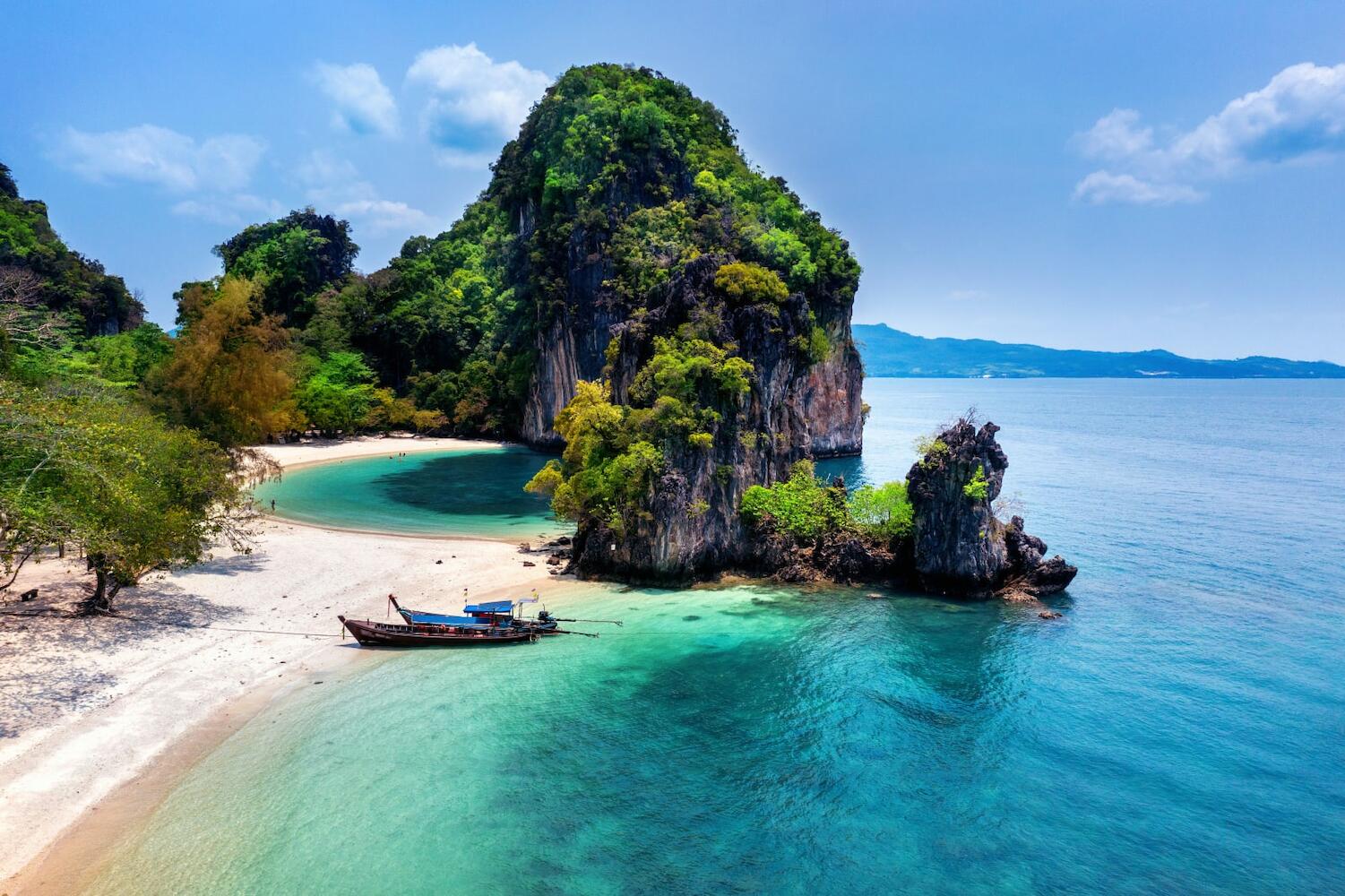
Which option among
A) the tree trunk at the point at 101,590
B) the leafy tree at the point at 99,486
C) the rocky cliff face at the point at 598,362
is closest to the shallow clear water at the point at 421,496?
the rocky cliff face at the point at 598,362

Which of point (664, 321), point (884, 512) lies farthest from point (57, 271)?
point (884, 512)

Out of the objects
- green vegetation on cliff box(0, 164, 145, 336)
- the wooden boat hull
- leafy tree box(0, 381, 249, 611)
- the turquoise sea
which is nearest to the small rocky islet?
the turquoise sea

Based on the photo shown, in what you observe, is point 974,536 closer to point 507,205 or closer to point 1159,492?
point 1159,492

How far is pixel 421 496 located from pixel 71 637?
29.5m

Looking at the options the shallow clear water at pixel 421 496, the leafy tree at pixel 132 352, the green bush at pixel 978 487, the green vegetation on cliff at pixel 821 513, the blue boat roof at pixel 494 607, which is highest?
the leafy tree at pixel 132 352

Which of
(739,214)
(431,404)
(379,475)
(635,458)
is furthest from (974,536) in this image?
(431,404)

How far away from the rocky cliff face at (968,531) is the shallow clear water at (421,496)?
20.5 m

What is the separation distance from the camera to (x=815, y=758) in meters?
17.4

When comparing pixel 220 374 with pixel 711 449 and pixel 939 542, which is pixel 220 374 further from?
pixel 939 542

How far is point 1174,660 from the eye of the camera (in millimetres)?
23312

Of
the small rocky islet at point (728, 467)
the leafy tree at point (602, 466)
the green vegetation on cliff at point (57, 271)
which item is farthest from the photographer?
the green vegetation on cliff at point (57, 271)

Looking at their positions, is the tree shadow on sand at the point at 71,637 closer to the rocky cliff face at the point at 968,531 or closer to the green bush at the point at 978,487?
the rocky cliff face at the point at 968,531

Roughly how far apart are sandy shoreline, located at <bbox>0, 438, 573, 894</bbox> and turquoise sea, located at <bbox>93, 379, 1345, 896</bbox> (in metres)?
1.13

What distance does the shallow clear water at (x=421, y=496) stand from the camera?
133 feet
